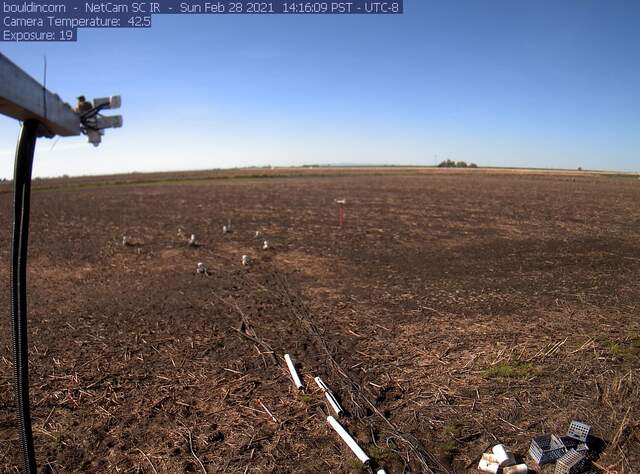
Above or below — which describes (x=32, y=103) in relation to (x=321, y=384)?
above

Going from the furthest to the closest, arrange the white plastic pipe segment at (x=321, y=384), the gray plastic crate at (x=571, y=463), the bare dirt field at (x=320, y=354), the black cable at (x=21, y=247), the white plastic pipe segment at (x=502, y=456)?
the white plastic pipe segment at (x=321, y=384) < the bare dirt field at (x=320, y=354) < the white plastic pipe segment at (x=502, y=456) < the gray plastic crate at (x=571, y=463) < the black cable at (x=21, y=247)

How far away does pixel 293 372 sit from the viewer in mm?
5559

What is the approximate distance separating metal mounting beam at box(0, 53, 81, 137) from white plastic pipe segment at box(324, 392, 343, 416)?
382cm

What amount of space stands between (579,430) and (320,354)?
11.0 feet

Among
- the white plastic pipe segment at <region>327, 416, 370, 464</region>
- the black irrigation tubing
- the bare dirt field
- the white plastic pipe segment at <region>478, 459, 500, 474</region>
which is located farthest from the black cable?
the white plastic pipe segment at <region>478, 459, 500, 474</region>

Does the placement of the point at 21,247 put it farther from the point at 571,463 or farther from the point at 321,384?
the point at 571,463

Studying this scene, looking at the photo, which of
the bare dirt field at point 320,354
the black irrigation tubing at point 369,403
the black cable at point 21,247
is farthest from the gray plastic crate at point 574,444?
the black cable at point 21,247

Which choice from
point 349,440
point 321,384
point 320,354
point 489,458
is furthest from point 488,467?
point 320,354

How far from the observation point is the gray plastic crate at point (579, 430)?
4.06 m

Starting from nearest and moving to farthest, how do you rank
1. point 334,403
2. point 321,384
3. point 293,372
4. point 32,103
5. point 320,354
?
point 32,103 → point 334,403 → point 321,384 → point 293,372 → point 320,354

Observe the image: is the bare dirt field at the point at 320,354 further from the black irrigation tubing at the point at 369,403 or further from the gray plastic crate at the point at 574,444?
the gray plastic crate at the point at 574,444

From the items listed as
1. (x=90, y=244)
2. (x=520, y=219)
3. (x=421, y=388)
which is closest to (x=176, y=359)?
(x=421, y=388)

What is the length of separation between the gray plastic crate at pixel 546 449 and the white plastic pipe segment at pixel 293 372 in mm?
2685

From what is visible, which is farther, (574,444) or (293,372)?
(293,372)
